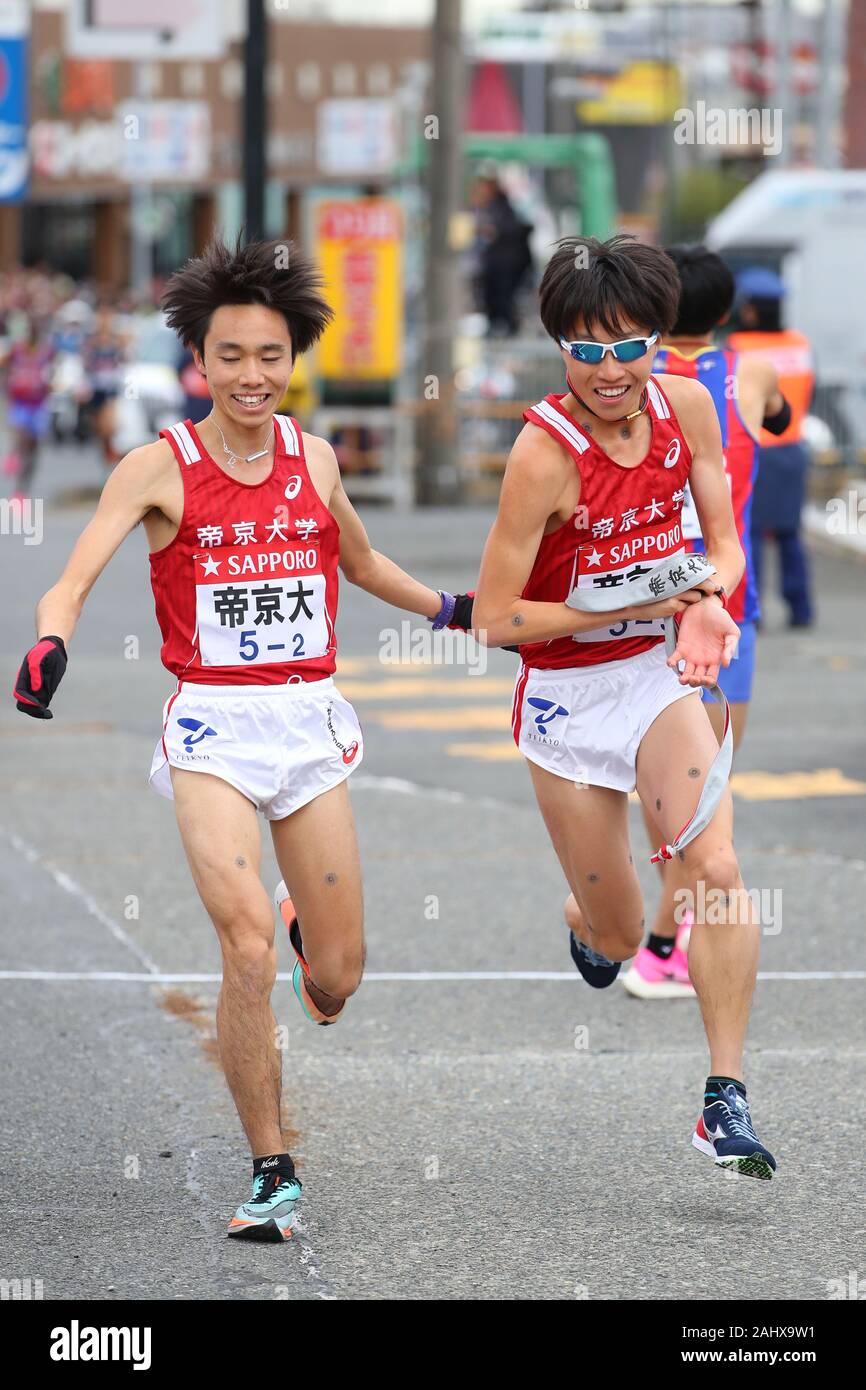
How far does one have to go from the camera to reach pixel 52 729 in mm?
12133

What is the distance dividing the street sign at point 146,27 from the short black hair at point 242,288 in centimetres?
1495

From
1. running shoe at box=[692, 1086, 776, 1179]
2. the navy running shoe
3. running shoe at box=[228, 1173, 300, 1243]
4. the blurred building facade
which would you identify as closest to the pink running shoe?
the navy running shoe

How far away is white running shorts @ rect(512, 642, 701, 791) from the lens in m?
5.54

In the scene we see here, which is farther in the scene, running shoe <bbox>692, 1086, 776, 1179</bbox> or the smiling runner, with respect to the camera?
the smiling runner

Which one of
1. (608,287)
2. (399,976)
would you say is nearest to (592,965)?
(399,976)

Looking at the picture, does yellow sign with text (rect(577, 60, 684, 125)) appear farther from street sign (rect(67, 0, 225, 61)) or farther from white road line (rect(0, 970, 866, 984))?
white road line (rect(0, 970, 866, 984))

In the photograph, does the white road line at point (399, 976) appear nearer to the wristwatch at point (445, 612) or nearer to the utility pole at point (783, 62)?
the wristwatch at point (445, 612)

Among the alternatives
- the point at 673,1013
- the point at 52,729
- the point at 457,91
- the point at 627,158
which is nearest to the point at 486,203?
the point at 457,91

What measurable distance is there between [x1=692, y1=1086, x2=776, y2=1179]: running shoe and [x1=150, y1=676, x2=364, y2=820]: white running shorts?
108 centimetres

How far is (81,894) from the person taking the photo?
8.48 meters

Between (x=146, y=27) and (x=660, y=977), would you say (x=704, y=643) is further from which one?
(x=146, y=27)

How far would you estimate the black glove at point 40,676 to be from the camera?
15.8 feet

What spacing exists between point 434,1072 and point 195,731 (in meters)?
1.60

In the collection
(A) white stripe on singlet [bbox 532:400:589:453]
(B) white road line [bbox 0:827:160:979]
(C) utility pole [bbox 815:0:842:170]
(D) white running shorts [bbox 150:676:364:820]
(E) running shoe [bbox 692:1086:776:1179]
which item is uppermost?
(C) utility pole [bbox 815:0:842:170]
